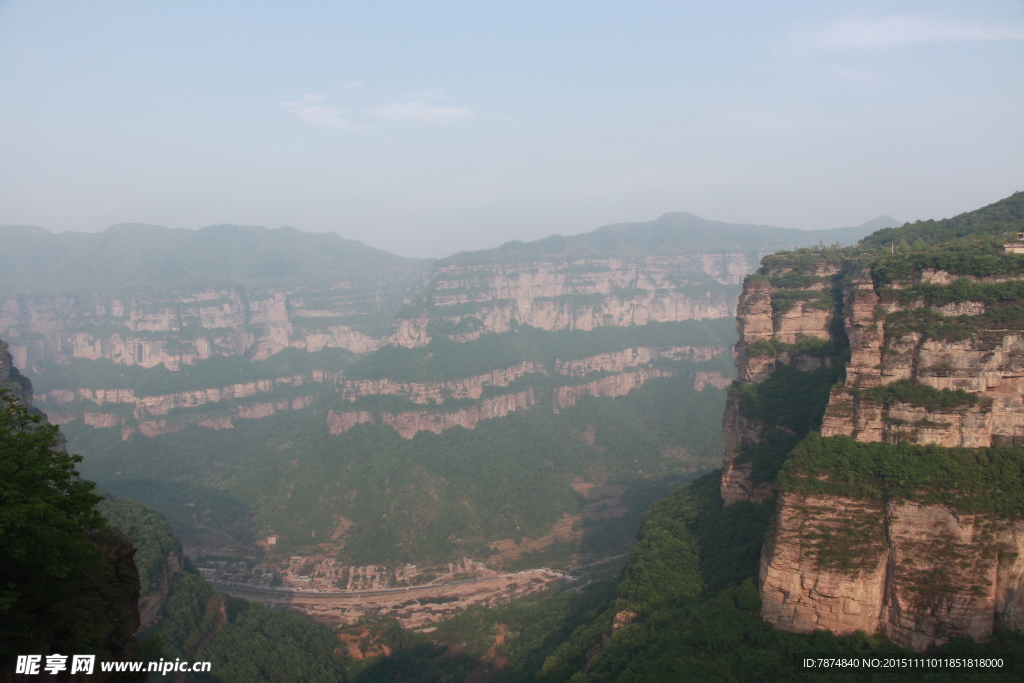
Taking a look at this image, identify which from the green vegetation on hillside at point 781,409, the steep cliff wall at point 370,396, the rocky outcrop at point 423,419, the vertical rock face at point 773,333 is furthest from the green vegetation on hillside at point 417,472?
the green vegetation on hillside at point 781,409

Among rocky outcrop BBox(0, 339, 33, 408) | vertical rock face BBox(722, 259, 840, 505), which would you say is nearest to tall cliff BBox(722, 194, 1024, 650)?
vertical rock face BBox(722, 259, 840, 505)

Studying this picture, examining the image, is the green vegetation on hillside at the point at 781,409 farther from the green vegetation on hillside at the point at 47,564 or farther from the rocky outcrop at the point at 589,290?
the rocky outcrop at the point at 589,290

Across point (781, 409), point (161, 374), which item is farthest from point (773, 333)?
point (161, 374)

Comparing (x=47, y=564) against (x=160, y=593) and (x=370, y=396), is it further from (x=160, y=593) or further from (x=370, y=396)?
(x=370, y=396)

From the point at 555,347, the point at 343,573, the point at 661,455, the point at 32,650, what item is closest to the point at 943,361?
the point at 32,650

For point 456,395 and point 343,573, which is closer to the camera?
point 343,573

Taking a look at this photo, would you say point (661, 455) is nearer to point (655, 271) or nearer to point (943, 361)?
point (655, 271)

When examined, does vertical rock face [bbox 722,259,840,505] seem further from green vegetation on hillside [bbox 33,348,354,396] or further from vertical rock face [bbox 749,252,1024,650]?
green vegetation on hillside [bbox 33,348,354,396]
